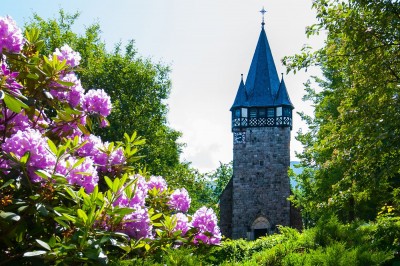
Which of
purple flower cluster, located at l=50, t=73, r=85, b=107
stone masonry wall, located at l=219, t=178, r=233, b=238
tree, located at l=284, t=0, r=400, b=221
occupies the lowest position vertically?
purple flower cluster, located at l=50, t=73, r=85, b=107

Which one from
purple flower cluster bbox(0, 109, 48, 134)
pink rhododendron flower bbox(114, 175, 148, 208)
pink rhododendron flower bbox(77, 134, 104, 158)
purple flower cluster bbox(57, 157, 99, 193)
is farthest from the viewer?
pink rhododendron flower bbox(77, 134, 104, 158)

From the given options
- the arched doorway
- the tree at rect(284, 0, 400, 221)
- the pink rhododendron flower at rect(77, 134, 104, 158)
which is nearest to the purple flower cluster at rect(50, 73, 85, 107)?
the pink rhododendron flower at rect(77, 134, 104, 158)

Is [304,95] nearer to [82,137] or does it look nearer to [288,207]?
[288,207]

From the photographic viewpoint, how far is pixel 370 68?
1114 cm

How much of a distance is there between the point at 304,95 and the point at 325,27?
16.6 meters

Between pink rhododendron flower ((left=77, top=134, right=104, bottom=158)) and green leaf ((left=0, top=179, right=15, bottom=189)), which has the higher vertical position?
Result: pink rhododendron flower ((left=77, top=134, right=104, bottom=158))

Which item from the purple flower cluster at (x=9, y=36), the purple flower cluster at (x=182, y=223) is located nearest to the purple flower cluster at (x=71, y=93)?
the purple flower cluster at (x=9, y=36)

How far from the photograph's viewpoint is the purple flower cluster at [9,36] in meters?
3.34

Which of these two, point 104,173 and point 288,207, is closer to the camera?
point 104,173

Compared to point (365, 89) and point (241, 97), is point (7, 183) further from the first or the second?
point (241, 97)

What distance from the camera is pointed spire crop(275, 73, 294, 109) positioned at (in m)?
37.4

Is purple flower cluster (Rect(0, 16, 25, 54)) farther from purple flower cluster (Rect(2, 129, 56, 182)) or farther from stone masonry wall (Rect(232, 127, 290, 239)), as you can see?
stone masonry wall (Rect(232, 127, 290, 239))

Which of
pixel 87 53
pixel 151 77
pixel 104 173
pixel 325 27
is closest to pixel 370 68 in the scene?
pixel 325 27

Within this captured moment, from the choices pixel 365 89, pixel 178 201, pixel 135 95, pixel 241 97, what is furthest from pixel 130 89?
pixel 178 201
